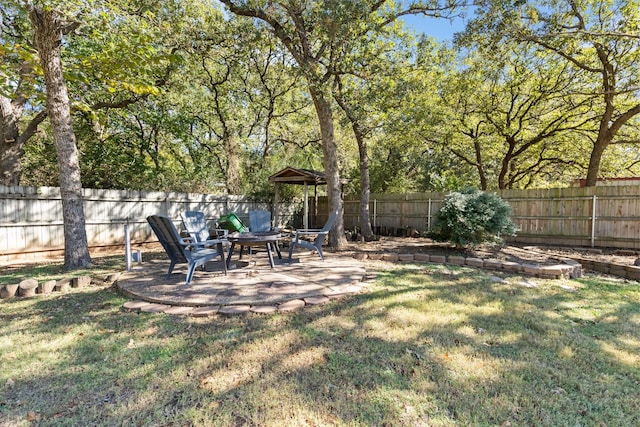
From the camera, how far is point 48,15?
4961 millimetres

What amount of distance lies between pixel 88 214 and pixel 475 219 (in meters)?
8.97

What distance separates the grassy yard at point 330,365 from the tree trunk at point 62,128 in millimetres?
1807

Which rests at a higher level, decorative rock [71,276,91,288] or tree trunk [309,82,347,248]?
tree trunk [309,82,347,248]

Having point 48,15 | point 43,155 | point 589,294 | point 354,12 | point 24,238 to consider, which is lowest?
point 589,294

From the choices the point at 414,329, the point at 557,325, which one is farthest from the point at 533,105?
the point at 414,329

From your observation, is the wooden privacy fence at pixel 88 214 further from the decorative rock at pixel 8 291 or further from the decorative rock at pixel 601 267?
the decorative rock at pixel 601 267

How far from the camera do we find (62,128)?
514 cm

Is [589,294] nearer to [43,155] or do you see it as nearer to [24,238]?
[24,238]

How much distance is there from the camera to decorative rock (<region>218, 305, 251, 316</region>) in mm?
3223

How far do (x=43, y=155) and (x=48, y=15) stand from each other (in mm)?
6316

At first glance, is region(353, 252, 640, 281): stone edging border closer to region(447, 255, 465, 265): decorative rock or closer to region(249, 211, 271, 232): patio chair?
region(447, 255, 465, 265): decorative rock

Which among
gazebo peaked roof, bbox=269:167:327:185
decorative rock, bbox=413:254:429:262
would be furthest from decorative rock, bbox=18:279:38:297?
gazebo peaked roof, bbox=269:167:327:185

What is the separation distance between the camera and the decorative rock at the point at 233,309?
127 inches

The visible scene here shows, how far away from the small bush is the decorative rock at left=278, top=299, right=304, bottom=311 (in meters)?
4.34
